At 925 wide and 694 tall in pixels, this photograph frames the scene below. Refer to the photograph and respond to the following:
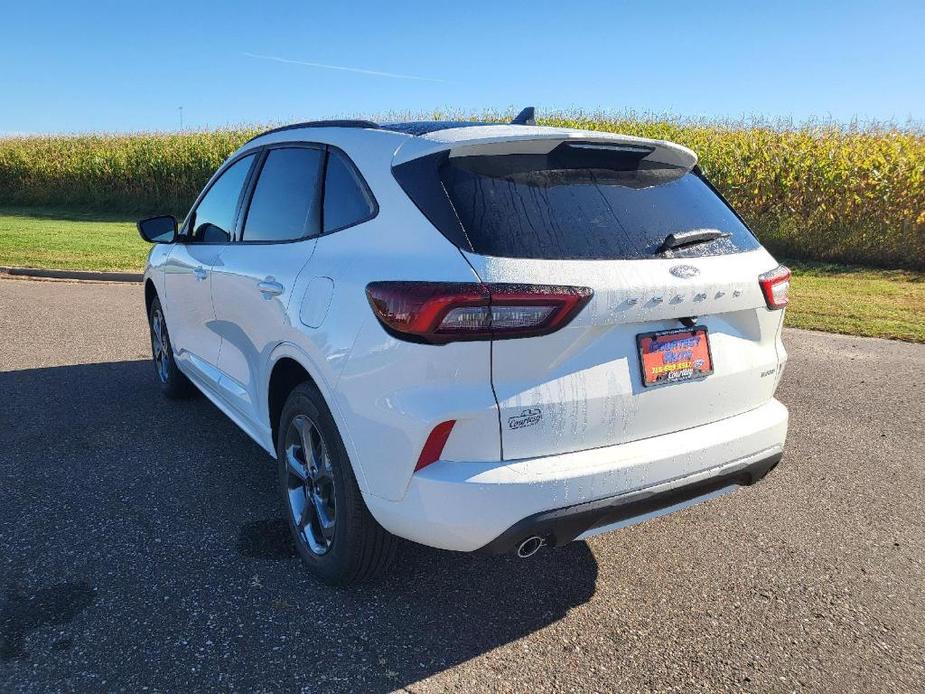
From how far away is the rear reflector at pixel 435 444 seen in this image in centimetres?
229

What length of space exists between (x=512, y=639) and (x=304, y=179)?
2.08m

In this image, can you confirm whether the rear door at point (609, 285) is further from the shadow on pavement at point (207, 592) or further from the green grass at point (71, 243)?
the green grass at point (71, 243)

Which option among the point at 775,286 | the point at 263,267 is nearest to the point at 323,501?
the point at 263,267

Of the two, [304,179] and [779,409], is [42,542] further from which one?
[779,409]

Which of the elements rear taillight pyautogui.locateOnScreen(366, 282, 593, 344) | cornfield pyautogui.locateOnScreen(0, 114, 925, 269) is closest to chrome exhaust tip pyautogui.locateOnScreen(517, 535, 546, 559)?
rear taillight pyautogui.locateOnScreen(366, 282, 593, 344)

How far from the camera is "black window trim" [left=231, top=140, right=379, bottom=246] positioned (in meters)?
2.81

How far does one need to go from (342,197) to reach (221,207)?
151 cm

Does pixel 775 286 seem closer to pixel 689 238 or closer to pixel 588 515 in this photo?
pixel 689 238

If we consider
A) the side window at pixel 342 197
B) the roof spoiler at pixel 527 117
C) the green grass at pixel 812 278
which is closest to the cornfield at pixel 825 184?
the green grass at pixel 812 278

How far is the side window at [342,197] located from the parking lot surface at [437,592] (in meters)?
1.44

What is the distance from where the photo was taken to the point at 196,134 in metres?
24.9

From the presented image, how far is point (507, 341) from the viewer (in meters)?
2.27

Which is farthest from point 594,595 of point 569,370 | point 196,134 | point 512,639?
point 196,134

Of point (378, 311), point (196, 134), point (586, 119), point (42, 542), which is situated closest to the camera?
point (378, 311)
